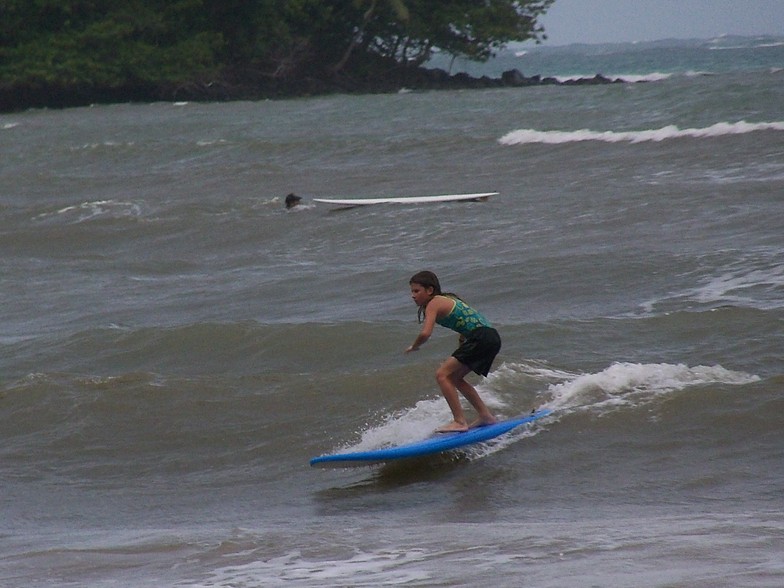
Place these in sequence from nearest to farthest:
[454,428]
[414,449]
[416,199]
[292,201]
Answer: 1. [414,449]
2. [454,428]
3. [416,199]
4. [292,201]

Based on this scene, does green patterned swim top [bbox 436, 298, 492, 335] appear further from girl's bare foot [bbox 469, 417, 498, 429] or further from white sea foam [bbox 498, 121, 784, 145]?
white sea foam [bbox 498, 121, 784, 145]

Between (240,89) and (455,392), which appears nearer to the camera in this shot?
(455,392)

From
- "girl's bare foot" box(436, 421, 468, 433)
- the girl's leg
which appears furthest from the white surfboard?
"girl's bare foot" box(436, 421, 468, 433)

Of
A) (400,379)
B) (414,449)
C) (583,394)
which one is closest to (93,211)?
(400,379)

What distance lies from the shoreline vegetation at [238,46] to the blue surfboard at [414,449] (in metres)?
41.4

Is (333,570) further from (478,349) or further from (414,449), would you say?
(478,349)

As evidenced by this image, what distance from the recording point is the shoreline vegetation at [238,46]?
47.6 m

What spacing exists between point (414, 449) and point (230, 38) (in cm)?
4588

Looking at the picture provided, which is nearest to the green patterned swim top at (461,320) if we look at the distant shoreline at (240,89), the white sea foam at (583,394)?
the white sea foam at (583,394)

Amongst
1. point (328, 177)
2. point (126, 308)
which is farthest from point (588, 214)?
point (328, 177)

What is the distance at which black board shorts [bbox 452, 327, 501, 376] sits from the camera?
7.66 meters

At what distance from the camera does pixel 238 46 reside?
168ft

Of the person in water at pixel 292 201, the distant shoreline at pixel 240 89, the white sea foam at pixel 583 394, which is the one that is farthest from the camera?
the distant shoreline at pixel 240 89

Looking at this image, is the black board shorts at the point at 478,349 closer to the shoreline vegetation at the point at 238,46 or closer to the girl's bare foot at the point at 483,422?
the girl's bare foot at the point at 483,422
